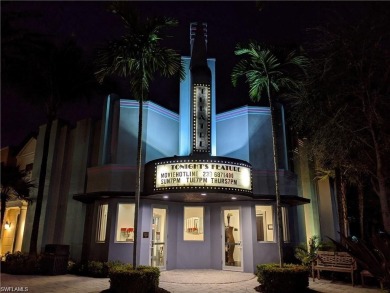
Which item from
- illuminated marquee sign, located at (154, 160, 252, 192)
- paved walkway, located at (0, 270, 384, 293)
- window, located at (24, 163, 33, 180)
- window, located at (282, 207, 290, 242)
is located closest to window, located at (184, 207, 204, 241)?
paved walkway, located at (0, 270, 384, 293)

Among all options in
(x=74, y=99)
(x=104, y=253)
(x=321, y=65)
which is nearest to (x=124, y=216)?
(x=104, y=253)

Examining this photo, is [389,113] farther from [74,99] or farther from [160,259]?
[74,99]

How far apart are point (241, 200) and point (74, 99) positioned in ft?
36.4

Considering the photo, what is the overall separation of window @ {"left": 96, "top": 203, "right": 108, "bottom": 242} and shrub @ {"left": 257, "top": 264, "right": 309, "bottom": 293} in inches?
318

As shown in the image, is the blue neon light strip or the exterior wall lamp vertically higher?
the blue neon light strip

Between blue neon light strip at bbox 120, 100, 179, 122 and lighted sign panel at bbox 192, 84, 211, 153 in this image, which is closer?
lighted sign panel at bbox 192, 84, 211, 153

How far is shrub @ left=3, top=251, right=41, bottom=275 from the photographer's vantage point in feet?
44.8

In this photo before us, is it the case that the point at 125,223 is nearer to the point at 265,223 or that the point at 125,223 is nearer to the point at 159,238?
the point at 159,238

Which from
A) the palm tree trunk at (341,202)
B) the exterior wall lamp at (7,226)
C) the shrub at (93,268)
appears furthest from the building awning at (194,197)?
the exterior wall lamp at (7,226)

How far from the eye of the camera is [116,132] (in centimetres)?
1525

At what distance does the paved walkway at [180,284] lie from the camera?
33.9 feet

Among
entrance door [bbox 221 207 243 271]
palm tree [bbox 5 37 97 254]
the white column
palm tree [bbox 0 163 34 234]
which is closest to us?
entrance door [bbox 221 207 243 271]

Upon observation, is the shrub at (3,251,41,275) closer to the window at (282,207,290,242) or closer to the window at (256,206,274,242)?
the window at (256,206,274,242)

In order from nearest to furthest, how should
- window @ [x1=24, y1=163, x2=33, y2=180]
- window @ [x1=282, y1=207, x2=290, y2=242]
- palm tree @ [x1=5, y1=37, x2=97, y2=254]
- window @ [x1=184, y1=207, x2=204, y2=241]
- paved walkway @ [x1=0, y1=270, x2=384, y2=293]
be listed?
paved walkway @ [x1=0, y1=270, x2=384, y2=293]
window @ [x1=282, y1=207, x2=290, y2=242]
window @ [x1=184, y1=207, x2=204, y2=241]
palm tree @ [x1=5, y1=37, x2=97, y2=254]
window @ [x1=24, y1=163, x2=33, y2=180]
